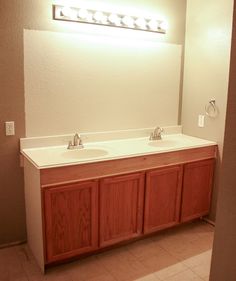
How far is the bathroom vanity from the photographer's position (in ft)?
6.91

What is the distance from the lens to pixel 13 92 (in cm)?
232

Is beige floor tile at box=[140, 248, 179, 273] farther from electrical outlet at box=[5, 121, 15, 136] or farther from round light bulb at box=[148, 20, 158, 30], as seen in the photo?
round light bulb at box=[148, 20, 158, 30]

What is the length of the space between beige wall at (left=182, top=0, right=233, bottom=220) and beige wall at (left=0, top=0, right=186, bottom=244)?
2.69 feet

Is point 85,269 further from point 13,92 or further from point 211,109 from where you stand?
point 211,109

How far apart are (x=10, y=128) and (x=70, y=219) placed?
88 cm

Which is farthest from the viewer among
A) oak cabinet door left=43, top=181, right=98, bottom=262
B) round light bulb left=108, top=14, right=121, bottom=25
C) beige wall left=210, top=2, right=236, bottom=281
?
round light bulb left=108, top=14, right=121, bottom=25

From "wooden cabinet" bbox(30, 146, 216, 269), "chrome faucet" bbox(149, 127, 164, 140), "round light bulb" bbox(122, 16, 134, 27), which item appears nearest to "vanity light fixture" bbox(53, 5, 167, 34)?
"round light bulb" bbox(122, 16, 134, 27)

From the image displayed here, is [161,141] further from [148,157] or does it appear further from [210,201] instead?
[210,201]

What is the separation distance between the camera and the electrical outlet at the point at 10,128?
2328mm

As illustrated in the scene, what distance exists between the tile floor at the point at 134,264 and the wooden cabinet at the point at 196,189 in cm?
28

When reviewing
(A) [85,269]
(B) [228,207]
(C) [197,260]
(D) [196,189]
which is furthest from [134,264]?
(B) [228,207]

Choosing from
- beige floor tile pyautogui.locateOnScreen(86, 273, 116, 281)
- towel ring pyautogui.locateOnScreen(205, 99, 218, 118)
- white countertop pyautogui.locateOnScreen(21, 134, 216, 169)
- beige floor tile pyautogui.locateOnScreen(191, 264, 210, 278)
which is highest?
towel ring pyautogui.locateOnScreen(205, 99, 218, 118)

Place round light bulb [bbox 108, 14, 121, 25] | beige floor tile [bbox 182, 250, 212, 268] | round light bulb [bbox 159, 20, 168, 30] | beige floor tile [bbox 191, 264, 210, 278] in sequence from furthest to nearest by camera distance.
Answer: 1. round light bulb [bbox 159, 20, 168, 30]
2. round light bulb [bbox 108, 14, 121, 25]
3. beige floor tile [bbox 182, 250, 212, 268]
4. beige floor tile [bbox 191, 264, 210, 278]

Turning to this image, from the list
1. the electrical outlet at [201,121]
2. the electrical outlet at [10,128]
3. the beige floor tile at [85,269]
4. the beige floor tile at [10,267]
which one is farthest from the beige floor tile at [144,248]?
the electrical outlet at [10,128]
